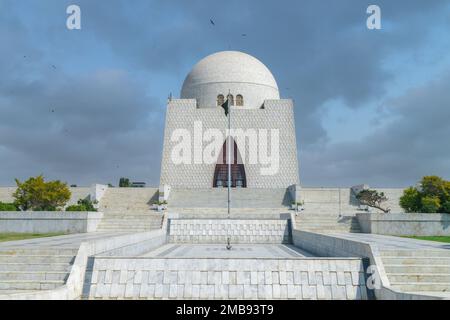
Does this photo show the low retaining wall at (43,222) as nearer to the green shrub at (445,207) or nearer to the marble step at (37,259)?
the marble step at (37,259)

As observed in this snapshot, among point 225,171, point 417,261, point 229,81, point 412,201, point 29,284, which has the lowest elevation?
point 29,284

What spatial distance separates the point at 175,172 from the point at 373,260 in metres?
22.4

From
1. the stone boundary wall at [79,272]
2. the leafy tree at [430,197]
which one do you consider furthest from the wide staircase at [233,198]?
the stone boundary wall at [79,272]

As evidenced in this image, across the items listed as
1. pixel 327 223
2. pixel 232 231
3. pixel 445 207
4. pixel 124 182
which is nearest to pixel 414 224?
pixel 445 207

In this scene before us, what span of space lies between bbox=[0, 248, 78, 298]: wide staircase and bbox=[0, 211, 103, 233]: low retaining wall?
6638 millimetres

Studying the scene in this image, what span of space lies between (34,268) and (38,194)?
13.0 m

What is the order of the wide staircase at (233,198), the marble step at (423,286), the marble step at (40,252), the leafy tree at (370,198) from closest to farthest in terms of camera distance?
the marble step at (423,286)
the marble step at (40,252)
the wide staircase at (233,198)
the leafy tree at (370,198)

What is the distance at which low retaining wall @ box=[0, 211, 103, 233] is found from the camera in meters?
13.0

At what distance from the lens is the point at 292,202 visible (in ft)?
72.3

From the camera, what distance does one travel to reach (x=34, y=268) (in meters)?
6.33

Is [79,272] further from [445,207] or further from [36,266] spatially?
[445,207]

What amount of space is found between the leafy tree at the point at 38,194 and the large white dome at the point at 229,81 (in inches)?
568

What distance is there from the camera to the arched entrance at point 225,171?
2877 cm
